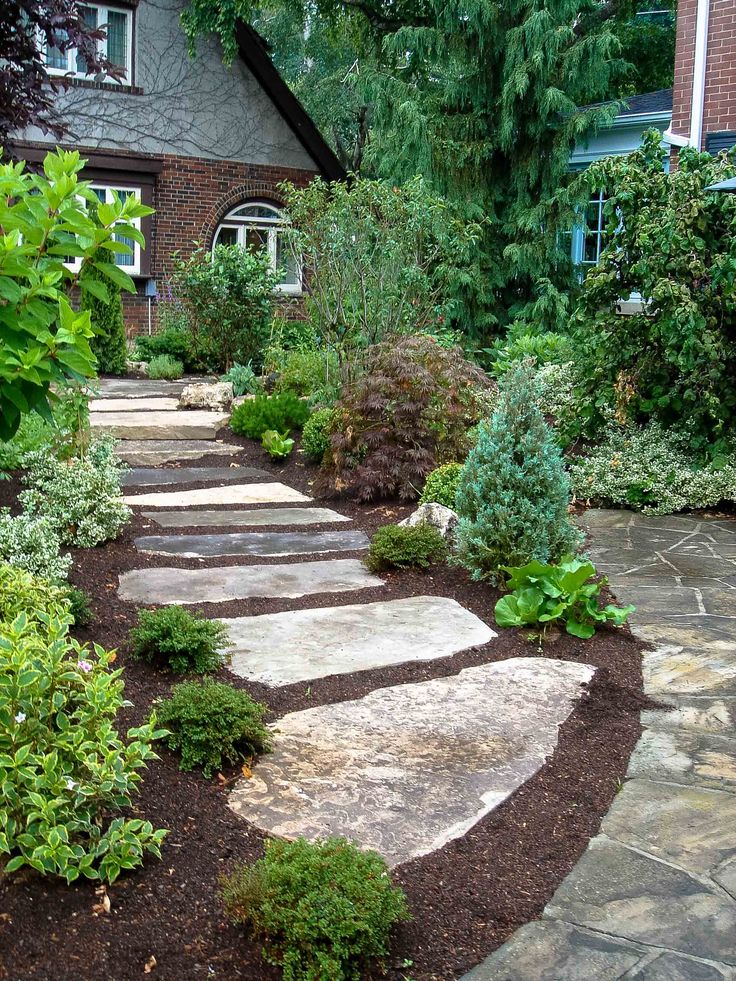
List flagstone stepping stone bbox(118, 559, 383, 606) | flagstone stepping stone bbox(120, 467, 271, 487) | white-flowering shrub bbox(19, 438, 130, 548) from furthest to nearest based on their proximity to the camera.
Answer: flagstone stepping stone bbox(120, 467, 271, 487) < white-flowering shrub bbox(19, 438, 130, 548) < flagstone stepping stone bbox(118, 559, 383, 606)

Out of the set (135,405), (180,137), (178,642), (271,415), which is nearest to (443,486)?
(178,642)

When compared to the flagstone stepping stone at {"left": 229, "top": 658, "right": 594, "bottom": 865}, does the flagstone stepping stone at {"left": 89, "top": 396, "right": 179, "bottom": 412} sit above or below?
above

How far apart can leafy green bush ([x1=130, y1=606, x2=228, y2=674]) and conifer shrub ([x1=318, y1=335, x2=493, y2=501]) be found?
133 inches

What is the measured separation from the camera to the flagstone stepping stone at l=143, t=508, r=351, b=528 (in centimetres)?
668

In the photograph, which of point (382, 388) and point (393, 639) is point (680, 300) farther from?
point (393, 639)

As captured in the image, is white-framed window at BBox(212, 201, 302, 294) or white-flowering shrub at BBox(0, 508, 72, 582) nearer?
white-flowering shrub at BBox(0, 508, 72, 582)

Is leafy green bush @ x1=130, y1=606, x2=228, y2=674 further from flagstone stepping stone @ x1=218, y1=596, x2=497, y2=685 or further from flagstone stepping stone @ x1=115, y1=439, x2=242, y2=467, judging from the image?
flagstone stepping stone @ x1=115, y1=439, x2=242, y2=467

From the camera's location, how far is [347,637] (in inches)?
174

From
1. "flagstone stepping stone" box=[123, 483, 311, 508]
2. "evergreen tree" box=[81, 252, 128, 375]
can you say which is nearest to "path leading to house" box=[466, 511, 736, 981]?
"flagstone stepping stone" box=[123, 483, 311, 508]

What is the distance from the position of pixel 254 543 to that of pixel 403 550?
1.12 meters

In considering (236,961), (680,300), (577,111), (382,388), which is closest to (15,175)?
(236,961)

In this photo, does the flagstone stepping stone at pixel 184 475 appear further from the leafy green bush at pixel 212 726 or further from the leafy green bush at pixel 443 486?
the leafy green bush at pixel 212 726

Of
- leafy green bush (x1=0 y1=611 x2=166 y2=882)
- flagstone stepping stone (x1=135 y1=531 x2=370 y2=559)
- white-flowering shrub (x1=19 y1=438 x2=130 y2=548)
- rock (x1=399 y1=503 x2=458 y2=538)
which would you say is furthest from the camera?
rock (x1=399 y1=503 x2=458 y2=538)

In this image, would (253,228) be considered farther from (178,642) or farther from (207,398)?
(178,642)
